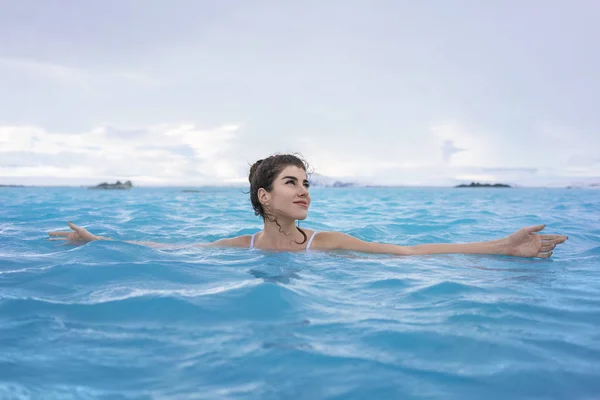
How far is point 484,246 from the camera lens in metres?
5.52

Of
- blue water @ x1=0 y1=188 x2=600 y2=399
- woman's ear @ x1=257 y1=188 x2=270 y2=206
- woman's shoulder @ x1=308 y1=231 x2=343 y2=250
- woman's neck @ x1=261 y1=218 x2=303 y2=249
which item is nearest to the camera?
blue water @ x1=0 y1=188 x2=600 y2=399

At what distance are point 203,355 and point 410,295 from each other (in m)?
1.98

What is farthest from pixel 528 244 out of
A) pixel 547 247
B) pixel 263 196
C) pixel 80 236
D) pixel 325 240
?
pixel 80 236

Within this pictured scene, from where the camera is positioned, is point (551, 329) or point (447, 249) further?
point (447, 249)

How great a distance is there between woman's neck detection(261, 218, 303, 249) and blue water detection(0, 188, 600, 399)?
262 mm

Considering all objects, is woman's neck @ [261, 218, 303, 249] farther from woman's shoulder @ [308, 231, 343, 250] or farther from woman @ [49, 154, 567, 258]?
woman's shoulder @ [308, 231, 343, 250]

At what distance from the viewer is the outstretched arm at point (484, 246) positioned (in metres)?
5.27

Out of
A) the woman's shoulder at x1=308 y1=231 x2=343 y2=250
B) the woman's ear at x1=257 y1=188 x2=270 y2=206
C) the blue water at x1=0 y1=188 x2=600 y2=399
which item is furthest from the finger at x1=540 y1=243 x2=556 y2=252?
the woman's ear at x1=257 y1=188 x2=270 y2=206

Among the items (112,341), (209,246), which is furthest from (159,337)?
(209,246)

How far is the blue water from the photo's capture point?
8.29ft

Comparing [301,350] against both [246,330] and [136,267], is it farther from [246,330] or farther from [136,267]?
[136,267]

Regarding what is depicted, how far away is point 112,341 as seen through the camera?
120 inches

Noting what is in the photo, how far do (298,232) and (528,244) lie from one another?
8.24 ft

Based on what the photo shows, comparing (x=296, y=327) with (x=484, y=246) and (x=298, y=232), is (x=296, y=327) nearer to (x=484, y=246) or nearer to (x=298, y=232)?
(x=298, y=232)
